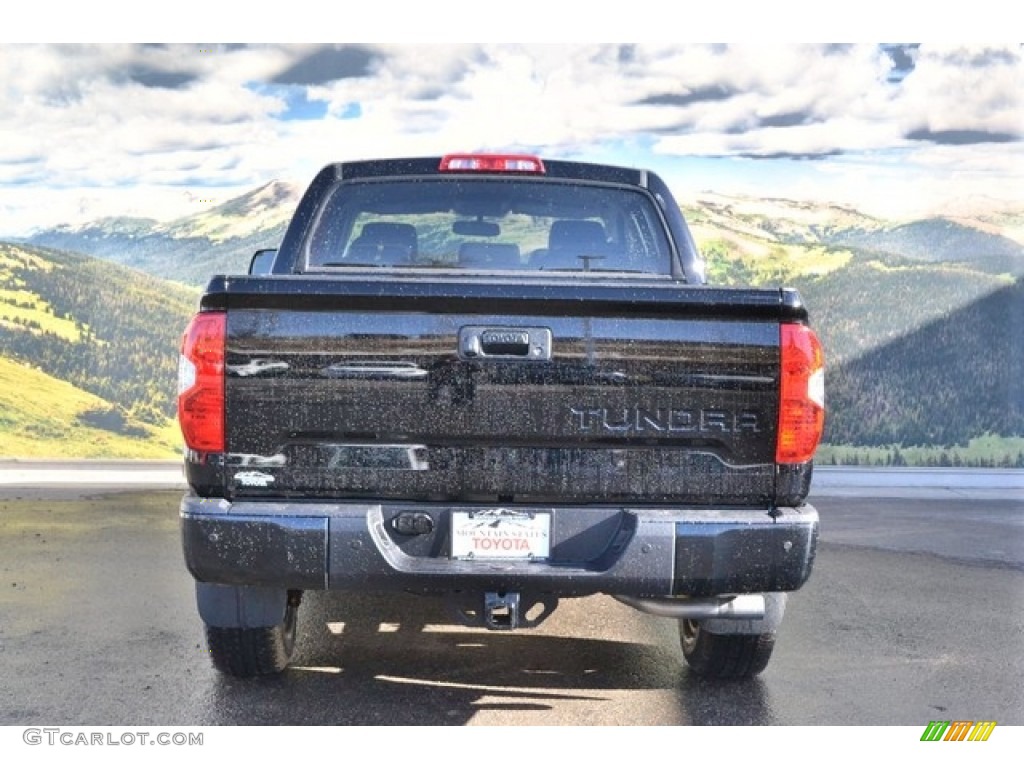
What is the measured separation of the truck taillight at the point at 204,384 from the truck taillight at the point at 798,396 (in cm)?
178

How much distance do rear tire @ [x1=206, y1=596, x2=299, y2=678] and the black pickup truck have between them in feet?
2.86

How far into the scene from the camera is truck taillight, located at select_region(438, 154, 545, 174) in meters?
5.32

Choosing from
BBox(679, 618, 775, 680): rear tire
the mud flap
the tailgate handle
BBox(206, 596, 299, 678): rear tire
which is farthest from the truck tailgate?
BBox(679, 618, 775, 680): rear tire

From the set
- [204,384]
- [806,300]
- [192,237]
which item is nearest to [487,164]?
[204,384]

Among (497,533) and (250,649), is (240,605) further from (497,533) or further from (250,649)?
(497,533)

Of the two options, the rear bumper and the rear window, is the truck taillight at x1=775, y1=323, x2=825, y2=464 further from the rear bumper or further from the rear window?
the rear window

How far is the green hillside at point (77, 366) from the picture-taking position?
38.7 feet

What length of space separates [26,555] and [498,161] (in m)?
4.40

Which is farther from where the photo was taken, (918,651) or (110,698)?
(918,651)

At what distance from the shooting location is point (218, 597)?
448cm

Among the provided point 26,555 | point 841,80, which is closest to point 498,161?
point 26,555

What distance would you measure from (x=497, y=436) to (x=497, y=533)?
311 mm

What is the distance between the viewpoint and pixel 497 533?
3918 millimetres
